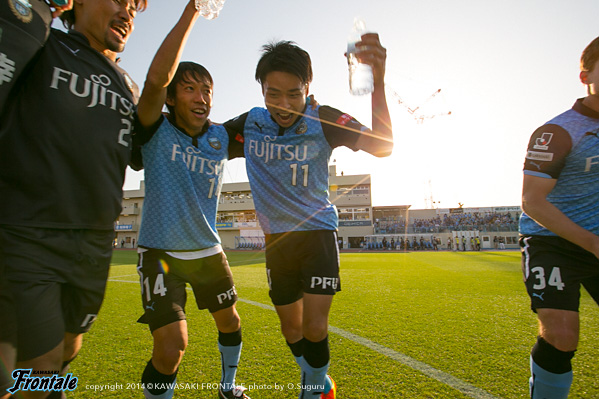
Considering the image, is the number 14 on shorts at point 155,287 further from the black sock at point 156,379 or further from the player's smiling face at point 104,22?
the player's smiling face at point 104,22

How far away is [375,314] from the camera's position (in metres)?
4.97

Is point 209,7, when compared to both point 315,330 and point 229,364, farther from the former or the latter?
point 229,364

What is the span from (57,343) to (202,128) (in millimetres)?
1754

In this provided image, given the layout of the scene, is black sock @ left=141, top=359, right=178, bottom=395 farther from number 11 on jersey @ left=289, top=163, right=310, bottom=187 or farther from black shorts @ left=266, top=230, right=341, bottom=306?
number 11 on jersey @ left=289, top=163, right=310, bottom=187

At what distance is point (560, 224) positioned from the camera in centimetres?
193

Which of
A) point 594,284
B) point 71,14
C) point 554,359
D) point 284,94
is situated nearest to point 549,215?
point 594,284

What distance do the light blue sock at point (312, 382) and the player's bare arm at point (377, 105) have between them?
1605 millimetres

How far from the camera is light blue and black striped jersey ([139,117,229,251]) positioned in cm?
216

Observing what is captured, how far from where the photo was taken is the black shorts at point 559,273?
77.5 inches

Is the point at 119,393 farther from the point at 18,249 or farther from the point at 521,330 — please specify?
the point at 521,330

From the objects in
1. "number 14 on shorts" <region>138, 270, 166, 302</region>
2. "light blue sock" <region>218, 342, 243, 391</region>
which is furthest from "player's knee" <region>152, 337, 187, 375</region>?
"light blue sock" <region>218, 342, 243, 391</region>

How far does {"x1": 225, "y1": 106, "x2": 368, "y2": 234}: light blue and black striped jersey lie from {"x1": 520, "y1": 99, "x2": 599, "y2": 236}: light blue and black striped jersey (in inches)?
50.6

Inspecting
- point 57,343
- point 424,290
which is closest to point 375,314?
point 424,290

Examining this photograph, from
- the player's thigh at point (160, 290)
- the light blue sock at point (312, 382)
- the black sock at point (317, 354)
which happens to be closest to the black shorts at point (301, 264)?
the black sock at point (317, 354)
